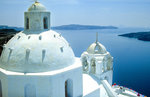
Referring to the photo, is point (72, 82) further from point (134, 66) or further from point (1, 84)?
point (134, 66)

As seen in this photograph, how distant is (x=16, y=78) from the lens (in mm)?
11141


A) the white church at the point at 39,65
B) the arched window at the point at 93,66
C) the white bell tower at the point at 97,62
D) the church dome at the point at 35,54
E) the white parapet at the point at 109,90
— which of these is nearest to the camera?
the white church at the point at 39,65

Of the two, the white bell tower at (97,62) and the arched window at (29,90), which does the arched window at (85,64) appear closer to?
the white bell tower at (97,62)

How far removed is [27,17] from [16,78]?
16.5 feet

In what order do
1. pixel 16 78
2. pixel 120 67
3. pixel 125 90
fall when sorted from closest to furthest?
pixel 16 78
pixel 125 90
pixel 120 67

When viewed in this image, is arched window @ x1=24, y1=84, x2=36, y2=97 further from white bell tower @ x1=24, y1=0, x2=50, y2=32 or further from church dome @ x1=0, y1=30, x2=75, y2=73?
white bell tower @ x1=24, y1=0, x2=50, y2=32

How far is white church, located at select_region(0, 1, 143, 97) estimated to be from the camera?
11.2 meters

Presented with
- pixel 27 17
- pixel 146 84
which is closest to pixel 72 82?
pixel 27 17

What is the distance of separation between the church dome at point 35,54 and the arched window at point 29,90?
105 centimetres

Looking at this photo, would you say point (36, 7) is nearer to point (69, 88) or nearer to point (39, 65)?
point (39, 65)

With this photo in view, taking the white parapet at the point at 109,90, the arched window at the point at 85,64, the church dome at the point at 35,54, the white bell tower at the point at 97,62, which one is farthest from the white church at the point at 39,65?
the arched window at the point at 85,64

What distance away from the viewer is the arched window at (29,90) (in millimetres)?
11387

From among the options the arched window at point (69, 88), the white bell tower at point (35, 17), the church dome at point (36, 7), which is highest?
the church dome at point (36, 7)

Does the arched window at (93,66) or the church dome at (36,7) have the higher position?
the church dome at (36,7)
